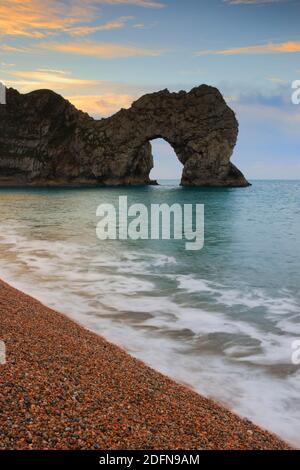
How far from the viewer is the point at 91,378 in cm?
558

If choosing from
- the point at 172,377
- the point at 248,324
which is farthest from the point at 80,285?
the point at 172,377

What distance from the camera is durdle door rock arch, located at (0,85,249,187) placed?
109 meters

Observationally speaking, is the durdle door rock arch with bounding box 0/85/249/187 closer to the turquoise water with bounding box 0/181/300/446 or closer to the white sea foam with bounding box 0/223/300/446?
the turquoise water with bounding box 0/181/300/446

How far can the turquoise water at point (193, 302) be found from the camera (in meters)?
6.96

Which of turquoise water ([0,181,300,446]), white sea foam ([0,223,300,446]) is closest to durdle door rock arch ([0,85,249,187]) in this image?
turquoise water ([0,181,300,446])

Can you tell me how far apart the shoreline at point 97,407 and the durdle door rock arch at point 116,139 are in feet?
339

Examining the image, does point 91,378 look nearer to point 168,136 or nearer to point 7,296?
point 7,296

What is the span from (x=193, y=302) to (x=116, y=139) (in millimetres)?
106231

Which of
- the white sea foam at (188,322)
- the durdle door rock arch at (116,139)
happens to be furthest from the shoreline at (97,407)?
the durdle door rock arch at (116,139)

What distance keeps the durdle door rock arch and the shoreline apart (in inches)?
4071

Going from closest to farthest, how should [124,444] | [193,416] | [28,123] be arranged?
[124,444]
[193,416]
[28,123]

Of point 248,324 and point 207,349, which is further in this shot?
point 248,324

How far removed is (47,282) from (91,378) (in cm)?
873

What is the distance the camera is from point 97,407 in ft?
15.5
